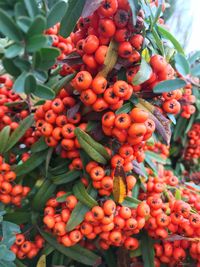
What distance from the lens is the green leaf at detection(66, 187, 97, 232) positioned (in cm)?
105

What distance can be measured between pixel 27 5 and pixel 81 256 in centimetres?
86

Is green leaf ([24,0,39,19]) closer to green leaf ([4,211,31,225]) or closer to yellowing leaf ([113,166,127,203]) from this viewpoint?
yellowing leaf ([113,166,127,203])

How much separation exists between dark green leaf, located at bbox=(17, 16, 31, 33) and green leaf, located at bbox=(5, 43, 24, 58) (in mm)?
40

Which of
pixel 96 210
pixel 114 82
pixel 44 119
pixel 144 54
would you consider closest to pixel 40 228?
pixel 96 210

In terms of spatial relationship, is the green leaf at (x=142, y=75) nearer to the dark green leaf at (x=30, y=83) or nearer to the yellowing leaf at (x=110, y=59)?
the yellowing leaf at (x=110, y=59)

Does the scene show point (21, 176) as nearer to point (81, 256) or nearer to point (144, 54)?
point (81, 256)

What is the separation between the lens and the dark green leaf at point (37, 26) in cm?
67

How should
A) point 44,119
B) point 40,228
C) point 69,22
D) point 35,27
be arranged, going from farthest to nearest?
point 40,228 < point 44,119 < point 69,22 < point 35,27

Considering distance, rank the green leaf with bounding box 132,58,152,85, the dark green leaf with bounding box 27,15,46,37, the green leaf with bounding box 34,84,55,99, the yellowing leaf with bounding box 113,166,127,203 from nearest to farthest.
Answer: the dark green leaf with bounding box 27,15,46,37 → the green leaf with bounding box 34,84,55,99 → the green leaf with bounding box 132,58,152,85 → the yellowing leaf with bounding box 113,166,127,203

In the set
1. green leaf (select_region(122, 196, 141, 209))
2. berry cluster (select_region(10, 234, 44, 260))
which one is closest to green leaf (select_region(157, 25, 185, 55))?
green leaf (select_region(122, 196, 141, 209))

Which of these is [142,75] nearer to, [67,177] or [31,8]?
[31,8]

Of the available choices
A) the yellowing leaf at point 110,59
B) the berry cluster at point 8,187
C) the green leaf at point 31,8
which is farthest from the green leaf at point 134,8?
the berry cluster at point 8,187

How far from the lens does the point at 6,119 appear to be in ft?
3.97

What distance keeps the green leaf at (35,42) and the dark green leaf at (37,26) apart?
0.4 inches
